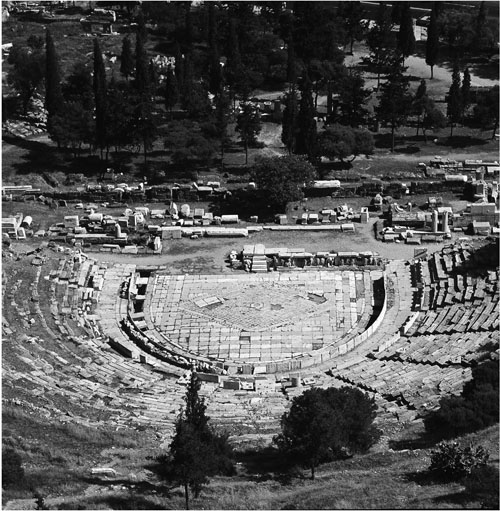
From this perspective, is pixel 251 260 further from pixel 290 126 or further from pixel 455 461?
pixel 455 461

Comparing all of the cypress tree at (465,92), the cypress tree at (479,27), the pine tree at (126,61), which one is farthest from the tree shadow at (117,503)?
the cypress tree at (479,27)

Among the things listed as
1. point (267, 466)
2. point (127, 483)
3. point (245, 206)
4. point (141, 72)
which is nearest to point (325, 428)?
point (267, 466)

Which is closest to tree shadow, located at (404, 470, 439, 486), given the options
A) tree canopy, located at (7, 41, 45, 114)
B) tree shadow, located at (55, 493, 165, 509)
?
tree shadow, located at (55, 493, 165, 509)

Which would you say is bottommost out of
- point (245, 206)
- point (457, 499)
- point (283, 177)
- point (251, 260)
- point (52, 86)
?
point (457, 499)

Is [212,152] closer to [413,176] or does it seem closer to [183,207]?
[183,207]

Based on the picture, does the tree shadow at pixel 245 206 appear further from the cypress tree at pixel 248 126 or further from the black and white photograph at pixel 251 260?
the cypress tree at pixel 248 126

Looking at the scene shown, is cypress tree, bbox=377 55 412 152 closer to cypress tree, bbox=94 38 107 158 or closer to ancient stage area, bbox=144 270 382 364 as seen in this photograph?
cypress tree, bbox=94 38 107 158

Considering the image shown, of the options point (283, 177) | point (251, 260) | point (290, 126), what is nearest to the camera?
point (251, 260)
